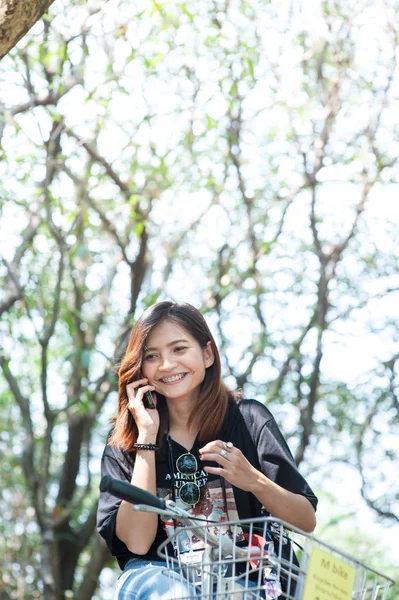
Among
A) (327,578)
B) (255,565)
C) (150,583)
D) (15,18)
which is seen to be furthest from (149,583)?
(15,18)

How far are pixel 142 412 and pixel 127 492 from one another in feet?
2.68

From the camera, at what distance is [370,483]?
769 cm

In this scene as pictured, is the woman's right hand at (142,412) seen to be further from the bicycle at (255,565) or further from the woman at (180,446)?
the bicycle at (255,565)

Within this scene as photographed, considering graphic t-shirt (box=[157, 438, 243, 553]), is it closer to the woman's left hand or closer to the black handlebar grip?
the woman's left hand

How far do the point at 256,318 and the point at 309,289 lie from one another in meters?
0.50

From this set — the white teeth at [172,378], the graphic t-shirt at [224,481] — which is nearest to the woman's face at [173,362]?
the white teeth at [172,378]

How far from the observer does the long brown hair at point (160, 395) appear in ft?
9.38

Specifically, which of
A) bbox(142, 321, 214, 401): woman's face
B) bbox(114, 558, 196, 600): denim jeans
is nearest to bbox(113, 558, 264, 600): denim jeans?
bbox(114, 558, 196, 600): denim jeans

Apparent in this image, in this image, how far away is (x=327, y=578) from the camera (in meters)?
1.93

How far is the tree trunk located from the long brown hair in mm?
952

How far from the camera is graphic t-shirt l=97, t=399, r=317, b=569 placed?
8.75ft

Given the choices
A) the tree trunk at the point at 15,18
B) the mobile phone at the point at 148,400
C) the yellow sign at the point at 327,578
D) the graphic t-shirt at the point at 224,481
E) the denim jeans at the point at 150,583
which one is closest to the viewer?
the yellow sign at the point at 327,578

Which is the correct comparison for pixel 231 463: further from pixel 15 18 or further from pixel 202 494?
pixel 15 18

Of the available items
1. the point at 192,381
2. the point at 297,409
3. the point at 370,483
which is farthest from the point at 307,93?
the point at 192,381
